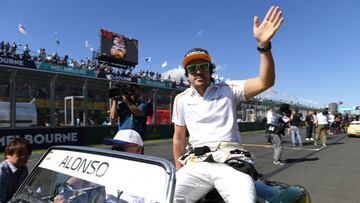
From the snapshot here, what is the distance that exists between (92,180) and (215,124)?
3.58 feet

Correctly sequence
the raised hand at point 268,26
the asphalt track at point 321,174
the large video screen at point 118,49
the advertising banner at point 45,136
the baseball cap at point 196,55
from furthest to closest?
the large video screen at point 118,49 → the advertising banner at point 45,136 → the asphalt track at point 321,174 → the baseball cap at point 196,55 → the raised hand at point 268,26

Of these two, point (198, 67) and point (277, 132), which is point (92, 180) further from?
point (277, 132)

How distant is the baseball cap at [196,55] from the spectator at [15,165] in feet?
5.95

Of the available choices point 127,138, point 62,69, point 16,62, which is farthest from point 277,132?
point 62,69

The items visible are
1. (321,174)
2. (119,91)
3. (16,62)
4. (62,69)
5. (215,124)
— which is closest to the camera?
(215,124)

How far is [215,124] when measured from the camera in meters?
3.18

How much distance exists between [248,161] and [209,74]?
0.80m

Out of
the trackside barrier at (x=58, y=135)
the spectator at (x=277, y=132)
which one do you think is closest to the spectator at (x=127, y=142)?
the spectator at (x=277, y=132)

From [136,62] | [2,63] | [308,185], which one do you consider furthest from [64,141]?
[136,62]

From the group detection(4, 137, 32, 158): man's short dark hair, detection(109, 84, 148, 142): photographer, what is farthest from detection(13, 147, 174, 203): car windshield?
detection(109, 84, 148, 142): photographer

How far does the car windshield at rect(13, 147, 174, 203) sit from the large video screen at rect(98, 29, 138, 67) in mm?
42683

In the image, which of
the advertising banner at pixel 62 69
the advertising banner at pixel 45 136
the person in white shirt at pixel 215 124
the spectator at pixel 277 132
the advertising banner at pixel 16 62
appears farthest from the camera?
the advertising banner at pixel 62 69

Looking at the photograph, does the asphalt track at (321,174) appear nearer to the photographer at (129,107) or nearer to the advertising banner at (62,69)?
the photographer at (129,107)

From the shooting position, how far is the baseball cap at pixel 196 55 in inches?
128
